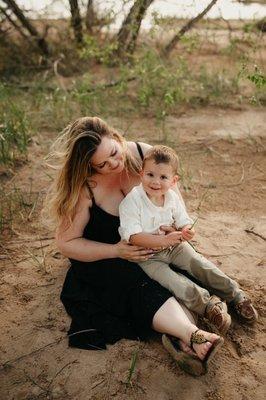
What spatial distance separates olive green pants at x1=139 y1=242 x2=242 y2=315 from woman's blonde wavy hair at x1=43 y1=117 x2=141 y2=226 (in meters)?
0.52

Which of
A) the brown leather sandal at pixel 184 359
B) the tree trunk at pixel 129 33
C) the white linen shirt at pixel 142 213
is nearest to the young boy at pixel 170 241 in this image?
the white linen shirt at pixel 142 213

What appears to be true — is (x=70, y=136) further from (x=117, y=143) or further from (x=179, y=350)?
(x=179, y=350)

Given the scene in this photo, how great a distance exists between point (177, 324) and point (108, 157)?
902 mm

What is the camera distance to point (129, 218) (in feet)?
7.59

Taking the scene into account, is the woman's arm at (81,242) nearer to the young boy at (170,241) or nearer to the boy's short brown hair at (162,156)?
the young boy at (170,241)

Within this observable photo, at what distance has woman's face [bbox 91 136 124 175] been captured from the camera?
2.29m

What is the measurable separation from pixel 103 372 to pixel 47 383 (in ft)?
0.90

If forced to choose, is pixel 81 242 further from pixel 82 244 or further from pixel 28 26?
pixel 28 26

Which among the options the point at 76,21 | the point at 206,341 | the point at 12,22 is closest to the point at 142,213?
the point at 206,341

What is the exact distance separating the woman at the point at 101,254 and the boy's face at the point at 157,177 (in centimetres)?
17

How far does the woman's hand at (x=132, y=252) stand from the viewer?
2.31 metres

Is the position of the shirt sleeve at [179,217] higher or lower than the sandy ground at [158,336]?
higher

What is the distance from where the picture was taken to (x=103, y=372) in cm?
220

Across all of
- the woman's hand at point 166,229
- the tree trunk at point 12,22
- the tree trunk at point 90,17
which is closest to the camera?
the woman's hand at point 166,229
